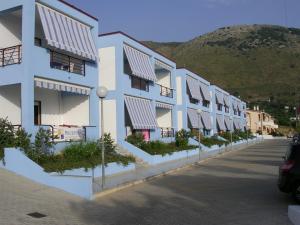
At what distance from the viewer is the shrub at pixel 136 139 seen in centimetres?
2445

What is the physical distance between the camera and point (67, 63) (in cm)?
2036

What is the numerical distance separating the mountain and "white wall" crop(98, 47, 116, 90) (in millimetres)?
81275

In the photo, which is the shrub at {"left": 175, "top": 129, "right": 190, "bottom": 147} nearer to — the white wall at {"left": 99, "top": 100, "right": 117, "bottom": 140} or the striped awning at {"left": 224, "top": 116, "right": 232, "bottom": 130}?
the white wall at {"left": 99, "top": 100, "right": 117, "bottom": 140}

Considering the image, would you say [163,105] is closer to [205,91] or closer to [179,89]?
[179,89]

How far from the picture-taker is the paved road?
9969 mm

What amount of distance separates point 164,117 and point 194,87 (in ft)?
25.2

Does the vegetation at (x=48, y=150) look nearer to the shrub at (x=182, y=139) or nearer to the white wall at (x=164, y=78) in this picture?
the shrub at (x=182, y=139)

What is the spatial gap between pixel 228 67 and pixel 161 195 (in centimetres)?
10879

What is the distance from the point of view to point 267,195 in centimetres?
1322

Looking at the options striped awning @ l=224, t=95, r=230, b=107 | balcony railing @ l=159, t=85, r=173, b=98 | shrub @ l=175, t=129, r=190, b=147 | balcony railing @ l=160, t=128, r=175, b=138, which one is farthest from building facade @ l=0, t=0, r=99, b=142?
striped awning @ l=224, t=95, r=230, b=107

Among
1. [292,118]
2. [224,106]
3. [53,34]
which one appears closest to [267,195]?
[53,34]

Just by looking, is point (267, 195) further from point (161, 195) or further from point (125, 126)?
point (125, 126)

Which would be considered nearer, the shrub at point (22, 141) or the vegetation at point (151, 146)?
the shrub at point (22, 141)

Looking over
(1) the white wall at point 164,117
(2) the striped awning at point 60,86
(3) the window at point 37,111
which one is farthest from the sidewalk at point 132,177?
(1) the white wall at point 164,117
